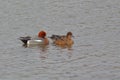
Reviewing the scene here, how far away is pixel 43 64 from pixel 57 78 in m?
1.96

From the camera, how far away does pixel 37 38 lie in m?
22.0

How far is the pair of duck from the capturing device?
2163 centimetres

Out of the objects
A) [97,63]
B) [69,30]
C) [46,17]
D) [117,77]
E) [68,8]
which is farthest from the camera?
[68,8]

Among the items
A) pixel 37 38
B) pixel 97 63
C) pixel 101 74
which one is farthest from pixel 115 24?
pixel 101 74

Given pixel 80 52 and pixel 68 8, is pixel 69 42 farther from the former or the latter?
pixel 68 8

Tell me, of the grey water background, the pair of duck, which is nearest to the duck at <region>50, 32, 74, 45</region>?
the pair of duck

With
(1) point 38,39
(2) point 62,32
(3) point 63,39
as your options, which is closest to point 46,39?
(1) point 38,39

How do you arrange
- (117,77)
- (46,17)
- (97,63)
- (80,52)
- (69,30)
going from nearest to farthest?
(117,77), (97,63), (80,52), (69,30), (46,17)

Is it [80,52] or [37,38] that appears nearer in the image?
[80,52]

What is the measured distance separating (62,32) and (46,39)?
1.43 metres

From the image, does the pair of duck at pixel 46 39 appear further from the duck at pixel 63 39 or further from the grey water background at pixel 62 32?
the grey water background at pixel 62 32

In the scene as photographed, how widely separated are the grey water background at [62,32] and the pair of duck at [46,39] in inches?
10.8

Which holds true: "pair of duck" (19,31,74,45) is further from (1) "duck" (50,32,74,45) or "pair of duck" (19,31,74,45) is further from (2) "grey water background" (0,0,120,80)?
(2) "grey water background" (0,0,120,80)

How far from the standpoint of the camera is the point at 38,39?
72.4 ft
